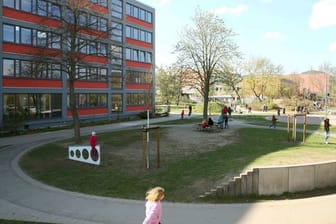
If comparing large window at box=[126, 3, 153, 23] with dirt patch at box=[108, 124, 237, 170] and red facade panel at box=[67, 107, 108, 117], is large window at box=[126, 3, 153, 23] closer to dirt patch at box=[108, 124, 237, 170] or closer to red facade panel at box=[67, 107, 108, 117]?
red facade panel at box=[67, 107, 108, 117]

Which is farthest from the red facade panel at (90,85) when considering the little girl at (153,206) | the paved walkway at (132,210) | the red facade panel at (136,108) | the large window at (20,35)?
the little girl at (153,206)

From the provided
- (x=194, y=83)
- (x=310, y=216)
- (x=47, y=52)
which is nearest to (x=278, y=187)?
(x=310, y=216)

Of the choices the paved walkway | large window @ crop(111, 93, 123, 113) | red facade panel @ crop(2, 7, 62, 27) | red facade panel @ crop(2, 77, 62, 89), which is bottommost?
the paved walkway

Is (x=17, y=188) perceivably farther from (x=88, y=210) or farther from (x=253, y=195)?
(x=253, y=195)

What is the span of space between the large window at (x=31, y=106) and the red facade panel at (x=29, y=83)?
31.5 inches

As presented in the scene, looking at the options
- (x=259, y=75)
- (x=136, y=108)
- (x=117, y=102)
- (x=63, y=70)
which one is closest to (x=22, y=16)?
(x=63, y=70)

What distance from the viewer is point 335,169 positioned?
1260cm

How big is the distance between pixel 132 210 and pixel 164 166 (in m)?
5.89

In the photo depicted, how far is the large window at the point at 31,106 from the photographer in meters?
30.7

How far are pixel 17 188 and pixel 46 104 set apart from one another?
79.9 feet

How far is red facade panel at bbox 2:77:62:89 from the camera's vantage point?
30.9 m

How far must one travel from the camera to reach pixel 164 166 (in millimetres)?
15391

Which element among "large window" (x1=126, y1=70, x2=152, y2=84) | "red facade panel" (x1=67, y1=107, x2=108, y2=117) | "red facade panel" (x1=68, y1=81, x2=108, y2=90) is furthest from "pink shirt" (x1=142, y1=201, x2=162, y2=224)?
"large window" (x1=126, y1=70, x2=152, y2=84)

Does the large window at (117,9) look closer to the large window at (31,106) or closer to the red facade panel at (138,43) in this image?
the red facade panel at (138,43)
